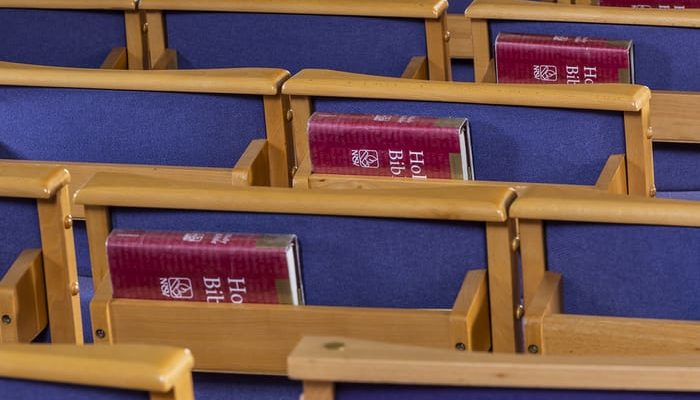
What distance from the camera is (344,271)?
1.45 m

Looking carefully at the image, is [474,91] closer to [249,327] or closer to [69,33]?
[249,327]

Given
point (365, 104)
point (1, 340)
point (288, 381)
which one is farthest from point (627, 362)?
point (365, 104)

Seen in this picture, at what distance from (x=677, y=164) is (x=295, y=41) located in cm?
58

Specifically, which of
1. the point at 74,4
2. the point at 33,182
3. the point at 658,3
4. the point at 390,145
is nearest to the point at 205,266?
the point at 33,182

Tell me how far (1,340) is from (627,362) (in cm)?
74

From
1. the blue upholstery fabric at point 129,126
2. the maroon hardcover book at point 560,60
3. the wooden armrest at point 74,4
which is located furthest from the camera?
the wooden armrest at point 74,4

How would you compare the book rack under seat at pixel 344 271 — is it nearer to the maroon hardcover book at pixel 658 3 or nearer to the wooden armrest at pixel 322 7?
the wooden armrest at pixel 322 7

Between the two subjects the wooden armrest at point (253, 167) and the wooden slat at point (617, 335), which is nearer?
the wooden slat at point (617, 335)

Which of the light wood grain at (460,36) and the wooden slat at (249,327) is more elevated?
the light wood grain at (460,36)

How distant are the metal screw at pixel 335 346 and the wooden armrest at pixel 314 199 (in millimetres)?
382

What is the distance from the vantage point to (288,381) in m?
1.49

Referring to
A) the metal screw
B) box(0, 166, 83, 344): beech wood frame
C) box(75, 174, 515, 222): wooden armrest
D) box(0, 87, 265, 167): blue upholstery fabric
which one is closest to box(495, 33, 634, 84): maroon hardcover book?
box(0, 87, 265, 167): blue upholstery fabric

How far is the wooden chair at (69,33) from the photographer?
2400 mm

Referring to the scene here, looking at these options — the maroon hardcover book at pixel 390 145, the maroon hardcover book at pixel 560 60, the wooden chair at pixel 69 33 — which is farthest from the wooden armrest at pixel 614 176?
the wooden chair at pixel 69 33
